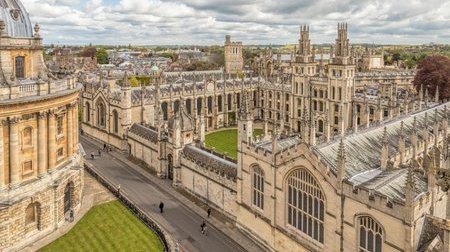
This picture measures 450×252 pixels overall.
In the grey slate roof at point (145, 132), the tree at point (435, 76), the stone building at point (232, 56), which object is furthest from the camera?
Answer: the stone building at point (232, 56)

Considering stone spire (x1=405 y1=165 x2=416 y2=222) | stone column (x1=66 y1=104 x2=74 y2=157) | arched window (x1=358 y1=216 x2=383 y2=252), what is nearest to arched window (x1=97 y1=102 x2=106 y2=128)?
stone column (x1=66 y1=104 x2=74 y2=157)

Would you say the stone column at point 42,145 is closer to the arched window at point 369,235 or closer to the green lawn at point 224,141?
the arched window at point 369,235

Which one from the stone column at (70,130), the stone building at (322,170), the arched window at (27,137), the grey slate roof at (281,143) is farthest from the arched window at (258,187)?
the arched window at (27,137)

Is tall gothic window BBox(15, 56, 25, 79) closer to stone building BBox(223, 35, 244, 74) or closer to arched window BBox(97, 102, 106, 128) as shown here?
arched window BBox(97, 102, 106, 128)

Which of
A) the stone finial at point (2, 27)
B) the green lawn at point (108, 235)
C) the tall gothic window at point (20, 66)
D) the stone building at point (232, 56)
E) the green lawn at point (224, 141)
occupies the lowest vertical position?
the green lawn at point (108, 235)

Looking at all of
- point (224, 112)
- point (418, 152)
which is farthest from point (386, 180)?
point (224, 112)

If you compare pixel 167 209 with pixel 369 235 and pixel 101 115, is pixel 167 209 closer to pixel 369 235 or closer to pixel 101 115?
pixel 369 235

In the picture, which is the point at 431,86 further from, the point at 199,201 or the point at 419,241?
the point at 419,241
